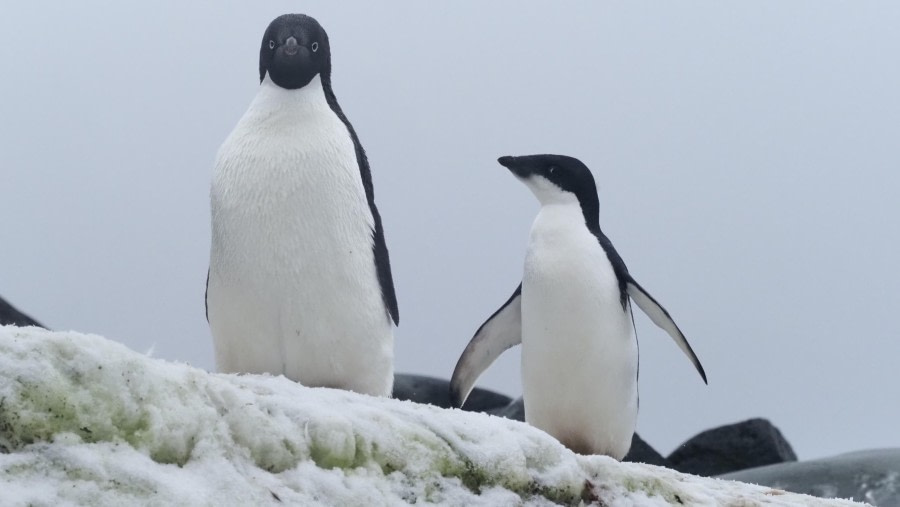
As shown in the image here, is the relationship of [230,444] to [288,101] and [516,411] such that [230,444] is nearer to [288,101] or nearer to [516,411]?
[288,101]

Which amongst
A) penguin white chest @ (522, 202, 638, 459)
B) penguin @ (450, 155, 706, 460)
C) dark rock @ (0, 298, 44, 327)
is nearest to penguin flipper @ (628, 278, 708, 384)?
penguin @ (450, 155, 706, 460)

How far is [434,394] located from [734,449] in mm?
1711

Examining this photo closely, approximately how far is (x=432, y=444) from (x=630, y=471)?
0.52m

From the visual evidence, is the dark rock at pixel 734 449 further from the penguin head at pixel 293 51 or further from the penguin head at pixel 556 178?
the penguin head at pixel 293 51

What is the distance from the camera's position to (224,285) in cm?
271

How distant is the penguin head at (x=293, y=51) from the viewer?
2.81 m

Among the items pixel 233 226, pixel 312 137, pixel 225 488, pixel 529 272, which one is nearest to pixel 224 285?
pixel 233 226

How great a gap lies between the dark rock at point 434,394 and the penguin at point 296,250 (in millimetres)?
3025

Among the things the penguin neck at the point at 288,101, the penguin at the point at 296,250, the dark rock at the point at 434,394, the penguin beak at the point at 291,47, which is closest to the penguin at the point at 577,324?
the penguin at the point at 296,250

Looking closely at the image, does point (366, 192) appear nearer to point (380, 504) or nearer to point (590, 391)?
point (590, 391)

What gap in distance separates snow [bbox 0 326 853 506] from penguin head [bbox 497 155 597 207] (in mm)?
1834

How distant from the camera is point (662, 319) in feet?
12.3

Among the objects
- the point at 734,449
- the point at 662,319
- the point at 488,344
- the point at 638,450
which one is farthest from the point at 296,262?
the point at 734,449

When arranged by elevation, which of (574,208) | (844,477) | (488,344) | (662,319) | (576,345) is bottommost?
(844,477)
